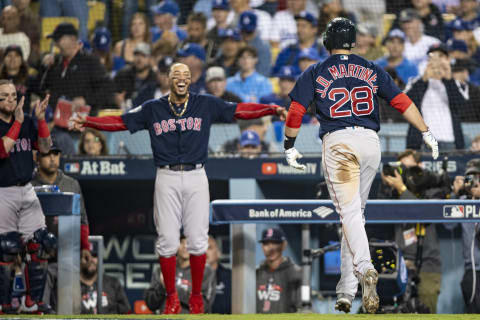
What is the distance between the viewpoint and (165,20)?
10.6 metres

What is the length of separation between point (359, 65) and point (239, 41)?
5229 mm

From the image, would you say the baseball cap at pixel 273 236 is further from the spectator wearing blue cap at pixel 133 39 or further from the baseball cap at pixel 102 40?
the baseball cap at pixel 102 40

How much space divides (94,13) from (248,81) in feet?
8.63

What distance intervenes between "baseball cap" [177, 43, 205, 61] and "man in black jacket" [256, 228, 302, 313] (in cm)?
272

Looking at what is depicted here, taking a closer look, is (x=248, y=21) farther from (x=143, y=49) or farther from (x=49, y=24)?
(x=49, y=24)

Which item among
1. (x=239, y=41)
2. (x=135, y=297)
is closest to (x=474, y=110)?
(x=239, y=41)

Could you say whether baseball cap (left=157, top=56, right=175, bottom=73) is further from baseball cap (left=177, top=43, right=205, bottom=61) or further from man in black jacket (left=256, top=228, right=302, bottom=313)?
man in black jacket (left=256, top=228, right=302, bottom=313)

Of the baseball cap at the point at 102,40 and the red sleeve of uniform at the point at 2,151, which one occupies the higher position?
the baseball cap at the point at 102,40

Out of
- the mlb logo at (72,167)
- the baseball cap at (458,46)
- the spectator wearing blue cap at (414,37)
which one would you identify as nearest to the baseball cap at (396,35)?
the spectator wearing blue cap at (414,37)

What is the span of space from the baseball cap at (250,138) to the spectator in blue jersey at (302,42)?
1.68 m

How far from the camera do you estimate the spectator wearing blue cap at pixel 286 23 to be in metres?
10.5

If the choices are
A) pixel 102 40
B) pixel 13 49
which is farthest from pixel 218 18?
pixel 13 49

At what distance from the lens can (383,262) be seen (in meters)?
6.30

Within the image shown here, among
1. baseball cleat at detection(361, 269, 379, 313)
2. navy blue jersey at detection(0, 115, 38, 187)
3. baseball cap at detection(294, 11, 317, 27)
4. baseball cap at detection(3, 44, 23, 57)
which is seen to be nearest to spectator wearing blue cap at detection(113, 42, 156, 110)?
baseball cap at detection(3, 44, 23, 57)
